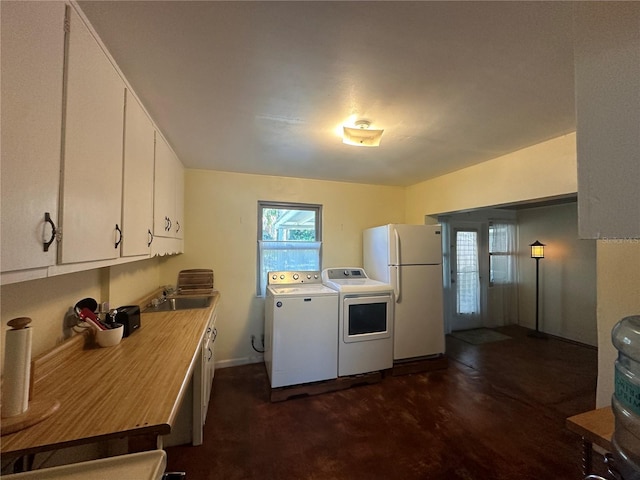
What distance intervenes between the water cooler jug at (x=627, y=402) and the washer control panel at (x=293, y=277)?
8.70ft

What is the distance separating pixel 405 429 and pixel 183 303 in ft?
7.42

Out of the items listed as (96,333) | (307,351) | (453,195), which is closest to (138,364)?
(96,333)

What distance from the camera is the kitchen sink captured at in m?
2.41

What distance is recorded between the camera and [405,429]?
209 cm

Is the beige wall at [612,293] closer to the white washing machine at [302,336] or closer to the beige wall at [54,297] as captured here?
the white washing machine at [302,336]

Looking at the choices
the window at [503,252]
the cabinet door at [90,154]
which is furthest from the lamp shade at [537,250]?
the cabinet door at [90,154]

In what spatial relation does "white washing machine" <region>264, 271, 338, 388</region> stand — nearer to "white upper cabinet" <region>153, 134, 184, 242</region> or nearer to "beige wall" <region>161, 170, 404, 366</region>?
"beige wall" <region>161, 170, 404, 366</region>

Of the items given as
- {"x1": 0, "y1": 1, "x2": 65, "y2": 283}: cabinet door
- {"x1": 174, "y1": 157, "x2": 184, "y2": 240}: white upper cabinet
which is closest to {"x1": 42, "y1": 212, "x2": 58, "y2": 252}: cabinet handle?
{"x1": 0, "y1": 1, "x2": 65, "y2": 283}: cabinet door

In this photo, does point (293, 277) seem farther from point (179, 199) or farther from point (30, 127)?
point (30, 127)

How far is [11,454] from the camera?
699 millimetres

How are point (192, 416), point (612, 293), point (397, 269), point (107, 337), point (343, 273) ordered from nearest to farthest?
1. point (107, 337)
2. point (612, 293)
3. point (192, 416)
4. point (397, 269)
5. point (343, 273)

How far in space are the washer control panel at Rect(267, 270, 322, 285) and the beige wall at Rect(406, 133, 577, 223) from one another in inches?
69.1

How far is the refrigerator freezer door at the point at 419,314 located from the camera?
302 cm

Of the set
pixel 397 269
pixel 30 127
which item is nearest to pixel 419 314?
pixel 397 269
